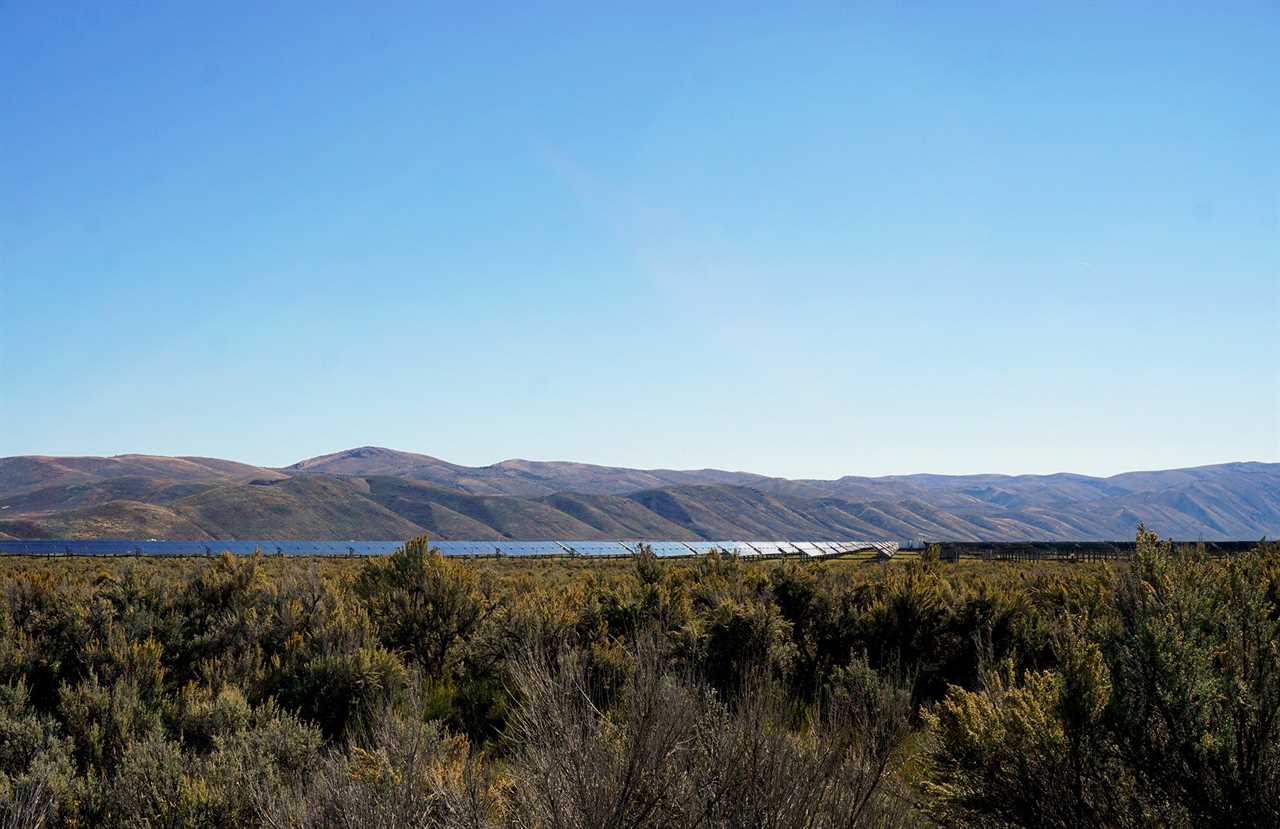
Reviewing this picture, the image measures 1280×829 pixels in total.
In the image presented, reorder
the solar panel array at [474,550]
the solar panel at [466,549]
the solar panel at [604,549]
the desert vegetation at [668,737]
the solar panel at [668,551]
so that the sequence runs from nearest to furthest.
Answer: the desert vegetation at [668,737] → the solar panel at [668,551] → the solar panel array at [474,550] → the solar panel at [466,549] → the solar panel at [604,549]

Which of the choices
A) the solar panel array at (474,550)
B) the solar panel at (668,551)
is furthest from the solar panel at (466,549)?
the solar panel at (668,551)

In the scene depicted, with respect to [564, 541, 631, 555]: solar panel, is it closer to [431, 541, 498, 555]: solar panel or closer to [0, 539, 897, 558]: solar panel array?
[0, 539, 897, 558]: solar panel array

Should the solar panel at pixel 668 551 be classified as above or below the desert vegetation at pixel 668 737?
below

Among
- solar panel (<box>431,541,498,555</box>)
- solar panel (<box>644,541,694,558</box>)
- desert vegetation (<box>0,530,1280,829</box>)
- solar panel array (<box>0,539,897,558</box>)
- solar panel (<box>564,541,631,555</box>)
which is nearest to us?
desert vegetation (<box>0,530,1280,829</box>)

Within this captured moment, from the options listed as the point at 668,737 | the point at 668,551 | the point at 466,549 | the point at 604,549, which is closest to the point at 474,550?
the point at 466,549

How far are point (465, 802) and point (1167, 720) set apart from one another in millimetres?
3976

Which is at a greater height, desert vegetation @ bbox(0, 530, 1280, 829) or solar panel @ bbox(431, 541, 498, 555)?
desert vegetation @ bbox(0, 530, 1280, 829)

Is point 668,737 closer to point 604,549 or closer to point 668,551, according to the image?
point 668,551

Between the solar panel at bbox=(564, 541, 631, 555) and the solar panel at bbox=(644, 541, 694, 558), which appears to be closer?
the solar panel at bbox=(644, 541, 694, 558)

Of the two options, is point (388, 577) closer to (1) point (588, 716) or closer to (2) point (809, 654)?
(2) point (809, 654)

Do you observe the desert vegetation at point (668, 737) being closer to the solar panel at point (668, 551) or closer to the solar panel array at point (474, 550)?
the solar panel at point (668, 551)

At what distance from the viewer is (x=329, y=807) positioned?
15.7ft

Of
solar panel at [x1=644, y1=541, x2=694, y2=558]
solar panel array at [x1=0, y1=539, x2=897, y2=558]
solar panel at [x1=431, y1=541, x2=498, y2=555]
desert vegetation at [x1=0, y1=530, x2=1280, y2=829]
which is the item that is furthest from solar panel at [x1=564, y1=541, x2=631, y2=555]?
desert vegetation at [x1=0, y1=530, x2=1280, y2=829]

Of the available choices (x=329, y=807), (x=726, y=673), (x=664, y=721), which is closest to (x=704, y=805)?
(x=664, y=721)
